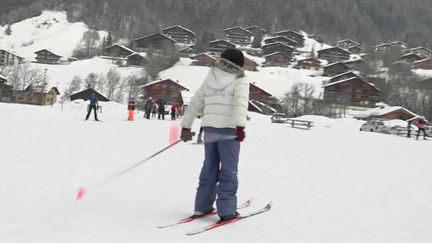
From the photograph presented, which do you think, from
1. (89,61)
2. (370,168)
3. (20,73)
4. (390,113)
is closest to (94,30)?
(89,61)

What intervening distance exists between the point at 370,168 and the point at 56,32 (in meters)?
148

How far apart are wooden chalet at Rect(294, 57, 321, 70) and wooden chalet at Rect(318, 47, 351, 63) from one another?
11.3 metres

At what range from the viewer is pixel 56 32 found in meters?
144

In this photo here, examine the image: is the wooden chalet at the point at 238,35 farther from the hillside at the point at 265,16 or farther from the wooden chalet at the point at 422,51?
the wooden chalet at the point at 422,51

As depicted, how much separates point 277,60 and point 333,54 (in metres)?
20.7

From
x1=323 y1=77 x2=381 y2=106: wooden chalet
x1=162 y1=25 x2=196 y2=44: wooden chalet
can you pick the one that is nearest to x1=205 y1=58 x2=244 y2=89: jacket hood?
x1=323 y1=77 x2=381 y2=106: wooden chalet

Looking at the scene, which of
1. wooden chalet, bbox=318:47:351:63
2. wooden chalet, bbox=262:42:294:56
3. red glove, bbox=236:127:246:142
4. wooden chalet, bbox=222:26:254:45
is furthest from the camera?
wooden chalet, bbox=222:26:254:45

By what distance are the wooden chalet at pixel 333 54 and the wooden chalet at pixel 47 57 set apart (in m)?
69.2

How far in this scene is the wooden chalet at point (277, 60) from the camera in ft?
361

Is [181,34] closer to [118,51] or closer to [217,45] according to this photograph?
[217,45]

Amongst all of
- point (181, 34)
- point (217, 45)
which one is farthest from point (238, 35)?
point (217, 45)

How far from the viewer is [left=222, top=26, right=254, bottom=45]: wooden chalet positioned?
133500mm

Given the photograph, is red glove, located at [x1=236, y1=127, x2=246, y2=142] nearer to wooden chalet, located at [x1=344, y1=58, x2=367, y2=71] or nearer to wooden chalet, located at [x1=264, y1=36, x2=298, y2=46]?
wooden chalet, located at [x1=344, y1=58, x2=367, y2=71]

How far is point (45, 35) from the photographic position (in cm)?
14112
